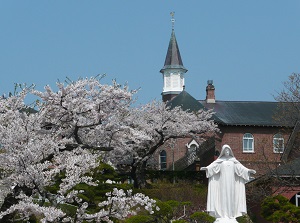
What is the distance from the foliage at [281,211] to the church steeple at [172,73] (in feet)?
197

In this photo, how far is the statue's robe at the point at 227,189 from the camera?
1605 cm

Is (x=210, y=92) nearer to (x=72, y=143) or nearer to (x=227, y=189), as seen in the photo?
(x=72, y=143)

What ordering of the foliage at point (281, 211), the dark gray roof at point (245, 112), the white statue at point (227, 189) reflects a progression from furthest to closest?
the dark gray roof at point (245, 112) < the foliage at point (281, 211) < the white statue at point (227, 189)

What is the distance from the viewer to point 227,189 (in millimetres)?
16047

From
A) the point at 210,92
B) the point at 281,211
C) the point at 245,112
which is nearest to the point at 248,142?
the point at 245,112

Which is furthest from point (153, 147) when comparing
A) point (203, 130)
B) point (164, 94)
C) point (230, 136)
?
point (164, 94)

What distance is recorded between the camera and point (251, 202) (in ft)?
117

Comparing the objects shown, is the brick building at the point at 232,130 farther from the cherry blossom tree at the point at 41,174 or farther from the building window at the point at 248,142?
the cherry blossom tree at the point at 41,174

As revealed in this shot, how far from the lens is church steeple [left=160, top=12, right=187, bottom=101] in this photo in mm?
81256

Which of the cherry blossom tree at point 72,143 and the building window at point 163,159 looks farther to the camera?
the building window at point 163,159

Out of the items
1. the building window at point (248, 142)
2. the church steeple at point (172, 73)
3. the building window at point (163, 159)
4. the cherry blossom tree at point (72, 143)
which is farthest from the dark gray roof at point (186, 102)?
the church steeple at point (172, 73)

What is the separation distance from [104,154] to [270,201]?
15719mm

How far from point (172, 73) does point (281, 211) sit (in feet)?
205

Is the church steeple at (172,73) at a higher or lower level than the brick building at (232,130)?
higher
